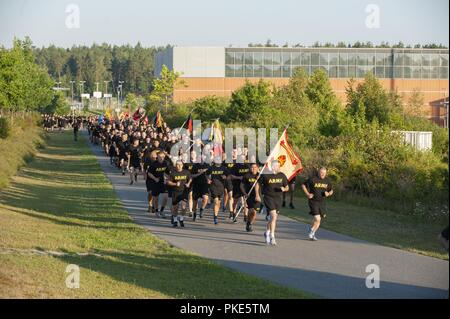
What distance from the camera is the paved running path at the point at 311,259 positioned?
12406 millimetres

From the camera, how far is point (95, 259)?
14.7m

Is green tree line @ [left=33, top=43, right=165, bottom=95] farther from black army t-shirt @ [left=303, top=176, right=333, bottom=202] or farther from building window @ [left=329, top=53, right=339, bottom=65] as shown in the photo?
black army t-shirt @ [left=303, top=176, right=333, bottom=202]

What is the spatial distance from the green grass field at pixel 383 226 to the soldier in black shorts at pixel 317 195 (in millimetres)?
896

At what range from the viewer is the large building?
75562 millimetres

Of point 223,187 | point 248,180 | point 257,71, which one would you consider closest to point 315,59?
point 257,71

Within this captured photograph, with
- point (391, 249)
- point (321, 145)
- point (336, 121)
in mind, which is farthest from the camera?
point (336, 121)

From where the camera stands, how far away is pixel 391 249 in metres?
16.2

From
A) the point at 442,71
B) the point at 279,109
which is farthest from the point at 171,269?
the point at 442,71

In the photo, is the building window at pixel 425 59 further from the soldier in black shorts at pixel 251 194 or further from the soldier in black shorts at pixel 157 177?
the soldier in black shorts at pixel 251 194

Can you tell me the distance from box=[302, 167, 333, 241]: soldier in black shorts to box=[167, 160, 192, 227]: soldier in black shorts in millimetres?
3419

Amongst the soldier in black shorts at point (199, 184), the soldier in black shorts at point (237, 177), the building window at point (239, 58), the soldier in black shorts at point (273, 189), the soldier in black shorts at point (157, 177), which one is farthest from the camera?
the building window at point (239, 58)

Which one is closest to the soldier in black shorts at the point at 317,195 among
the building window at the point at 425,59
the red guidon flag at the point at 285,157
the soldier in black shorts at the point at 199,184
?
the red guidon flag at the point at 285,157
